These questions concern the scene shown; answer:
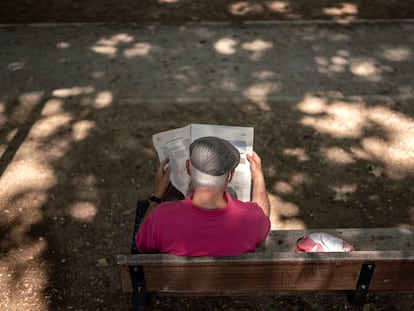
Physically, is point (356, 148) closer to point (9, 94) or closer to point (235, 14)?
point (235, 14)

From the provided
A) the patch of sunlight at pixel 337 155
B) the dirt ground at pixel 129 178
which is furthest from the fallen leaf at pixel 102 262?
the patch of sunlight at pixel 337 155

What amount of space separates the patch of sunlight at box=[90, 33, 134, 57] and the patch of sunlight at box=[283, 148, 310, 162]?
118 inches

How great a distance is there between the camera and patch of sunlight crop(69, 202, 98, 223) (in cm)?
462

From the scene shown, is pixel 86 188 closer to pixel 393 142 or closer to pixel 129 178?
pixel 129 178

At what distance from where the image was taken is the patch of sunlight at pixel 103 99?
5949 millimetres

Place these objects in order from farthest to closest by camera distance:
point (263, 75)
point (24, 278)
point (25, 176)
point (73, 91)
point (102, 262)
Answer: point (263, 75), point (73, 91), point (25, 176), point (102, 262), point (24, 278)

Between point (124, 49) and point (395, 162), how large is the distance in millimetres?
3941

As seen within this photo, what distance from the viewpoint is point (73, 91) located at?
6211 mm

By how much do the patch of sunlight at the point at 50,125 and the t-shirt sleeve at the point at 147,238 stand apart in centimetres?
305

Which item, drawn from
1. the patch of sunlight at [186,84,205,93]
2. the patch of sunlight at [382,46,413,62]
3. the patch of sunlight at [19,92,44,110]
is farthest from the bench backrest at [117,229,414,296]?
the patch of sunlight at [382,46,413,62]

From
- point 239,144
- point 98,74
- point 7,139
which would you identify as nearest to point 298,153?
point 239,144

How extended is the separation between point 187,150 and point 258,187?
59cm

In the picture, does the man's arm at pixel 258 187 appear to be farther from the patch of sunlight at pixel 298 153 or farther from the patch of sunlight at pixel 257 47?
the patch of sunlight at pixel 257 47

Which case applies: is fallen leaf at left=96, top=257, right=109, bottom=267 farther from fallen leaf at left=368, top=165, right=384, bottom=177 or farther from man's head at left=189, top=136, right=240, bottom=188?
fallen leaf at left=368, top=165, right=384, bottom=177
